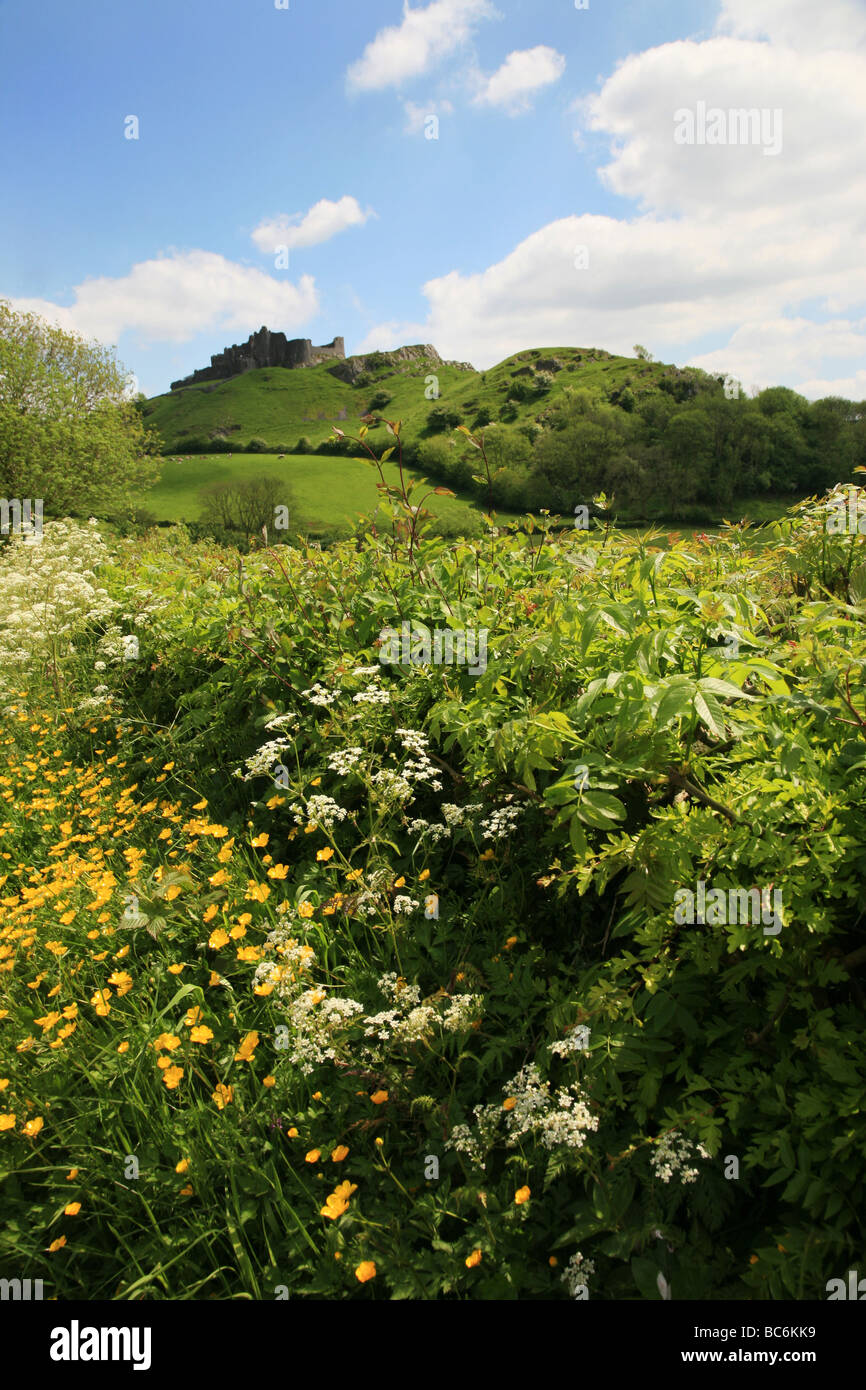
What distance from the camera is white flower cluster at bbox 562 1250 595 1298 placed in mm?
1743

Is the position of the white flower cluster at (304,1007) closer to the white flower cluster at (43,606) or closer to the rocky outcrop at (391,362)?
the white flower cluster at (43,606)

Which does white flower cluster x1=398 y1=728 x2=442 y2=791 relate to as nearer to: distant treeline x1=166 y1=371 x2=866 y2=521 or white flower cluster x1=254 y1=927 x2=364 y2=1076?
white flower cluster x1=254 y1=927 x2=364 y2=1076

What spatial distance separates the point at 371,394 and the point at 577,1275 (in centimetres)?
15918

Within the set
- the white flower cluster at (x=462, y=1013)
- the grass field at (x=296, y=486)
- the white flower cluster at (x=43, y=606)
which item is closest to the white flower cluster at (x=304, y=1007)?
the white flower cluster at (x=462, y=1013)

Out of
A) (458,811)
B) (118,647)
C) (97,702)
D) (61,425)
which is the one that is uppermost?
(61,425)

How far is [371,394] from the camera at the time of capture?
145 metres

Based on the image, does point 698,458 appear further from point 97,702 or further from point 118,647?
point 97,702

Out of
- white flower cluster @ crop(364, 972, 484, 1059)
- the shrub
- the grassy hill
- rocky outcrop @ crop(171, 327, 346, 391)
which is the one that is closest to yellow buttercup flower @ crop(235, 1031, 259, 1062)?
white flower cluster @ crop(364, 972, 484, 1059)

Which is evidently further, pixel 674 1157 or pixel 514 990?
pixel 514 990

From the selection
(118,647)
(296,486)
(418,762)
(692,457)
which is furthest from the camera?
(296,486)

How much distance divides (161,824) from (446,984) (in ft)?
8.67

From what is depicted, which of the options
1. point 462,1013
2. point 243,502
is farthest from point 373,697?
point 243,502

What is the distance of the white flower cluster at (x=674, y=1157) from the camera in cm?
177

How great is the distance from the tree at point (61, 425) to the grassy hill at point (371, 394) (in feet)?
220
